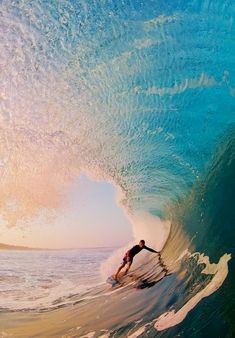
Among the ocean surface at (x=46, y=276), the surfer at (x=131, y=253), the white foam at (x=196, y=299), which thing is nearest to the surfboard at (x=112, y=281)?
the ocean surface at (x=46, y=276)

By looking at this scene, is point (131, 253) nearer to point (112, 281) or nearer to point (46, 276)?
point (112, 281)

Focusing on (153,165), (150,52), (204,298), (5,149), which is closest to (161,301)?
(204,298)

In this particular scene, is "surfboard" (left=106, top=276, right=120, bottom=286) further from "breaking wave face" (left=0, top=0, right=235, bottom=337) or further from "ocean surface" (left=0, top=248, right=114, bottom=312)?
"breaking wave face" (left=0, top=0, right=235, bottom=337)

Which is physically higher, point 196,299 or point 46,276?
point 46,276

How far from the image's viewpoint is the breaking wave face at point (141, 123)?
3.23 meters

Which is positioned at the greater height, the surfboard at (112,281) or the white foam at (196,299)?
the surfboard at (112,281)

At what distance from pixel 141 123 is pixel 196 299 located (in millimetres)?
1581

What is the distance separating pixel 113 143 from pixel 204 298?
1.54 meters

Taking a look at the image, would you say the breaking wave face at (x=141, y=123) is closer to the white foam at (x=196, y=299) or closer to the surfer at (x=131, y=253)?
the white foam at (x=196, y=299)

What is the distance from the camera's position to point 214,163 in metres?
3.85

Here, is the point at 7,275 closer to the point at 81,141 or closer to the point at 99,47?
the point at 81,141

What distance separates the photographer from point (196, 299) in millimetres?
3666

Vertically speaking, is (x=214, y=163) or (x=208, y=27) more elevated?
(x=208, y=27)

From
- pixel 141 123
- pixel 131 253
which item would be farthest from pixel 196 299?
pixel 141 123
